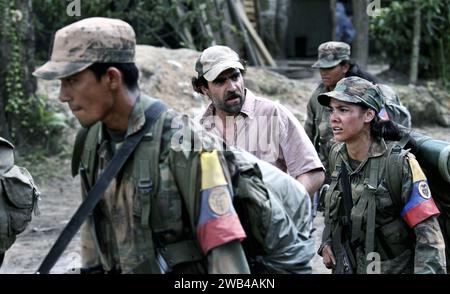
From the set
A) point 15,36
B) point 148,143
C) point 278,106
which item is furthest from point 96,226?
point 15,36

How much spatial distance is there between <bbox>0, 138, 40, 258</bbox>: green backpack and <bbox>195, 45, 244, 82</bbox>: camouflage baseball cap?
112cm

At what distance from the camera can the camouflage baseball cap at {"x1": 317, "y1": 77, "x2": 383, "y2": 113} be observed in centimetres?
452

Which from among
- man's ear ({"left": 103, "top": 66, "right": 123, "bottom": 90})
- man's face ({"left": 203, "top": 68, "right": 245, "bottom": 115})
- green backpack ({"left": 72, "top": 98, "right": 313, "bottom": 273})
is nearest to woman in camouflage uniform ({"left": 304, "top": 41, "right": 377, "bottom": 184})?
man's face ({"left": 203, "top": 68, "right": 245, "bottom": 115})

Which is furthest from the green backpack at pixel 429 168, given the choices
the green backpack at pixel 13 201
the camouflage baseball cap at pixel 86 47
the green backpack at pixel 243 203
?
the camouflage baseball cap at pixel 86 47

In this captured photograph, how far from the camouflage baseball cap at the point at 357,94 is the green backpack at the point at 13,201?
5.47ft

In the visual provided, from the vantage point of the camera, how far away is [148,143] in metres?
2.96

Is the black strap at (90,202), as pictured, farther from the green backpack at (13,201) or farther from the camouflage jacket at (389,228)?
the green backpack at (13,201)

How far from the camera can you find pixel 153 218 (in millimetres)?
2967

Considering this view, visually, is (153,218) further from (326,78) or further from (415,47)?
(415,47)

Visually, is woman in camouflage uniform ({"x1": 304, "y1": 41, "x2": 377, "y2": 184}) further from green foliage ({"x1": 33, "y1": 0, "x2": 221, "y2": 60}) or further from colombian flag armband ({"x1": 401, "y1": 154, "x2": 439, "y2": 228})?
green foliage ({"x1": 33, "y1": 0, "x2": 221, "y2": 60})

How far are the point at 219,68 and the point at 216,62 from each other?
7 cm

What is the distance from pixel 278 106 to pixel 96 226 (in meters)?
2.00

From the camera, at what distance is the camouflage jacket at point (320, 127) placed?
277 inches

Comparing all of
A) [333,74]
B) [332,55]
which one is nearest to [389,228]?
[333,74]
